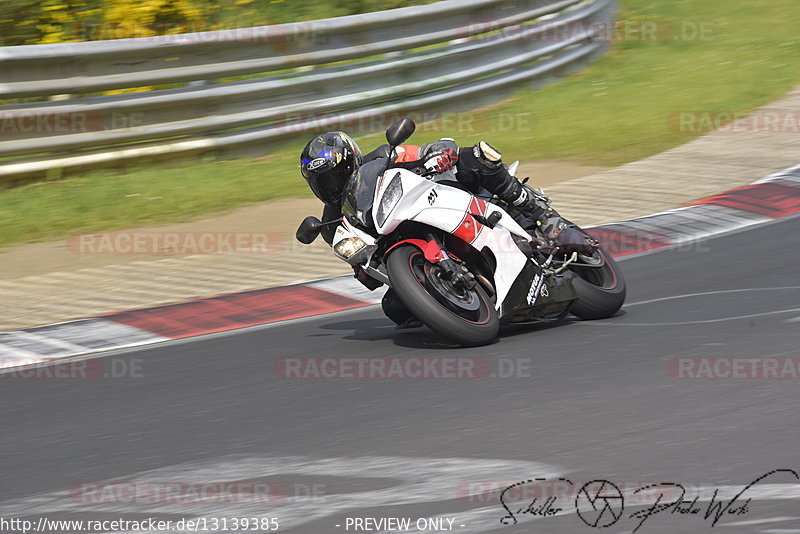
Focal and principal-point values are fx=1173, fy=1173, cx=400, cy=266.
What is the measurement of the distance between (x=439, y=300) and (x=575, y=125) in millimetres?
7888

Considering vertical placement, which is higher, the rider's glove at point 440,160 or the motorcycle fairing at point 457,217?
the rider's glove at point 440,160

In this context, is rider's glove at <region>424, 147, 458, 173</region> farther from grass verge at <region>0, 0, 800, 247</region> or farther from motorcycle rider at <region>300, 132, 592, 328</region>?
grass verge at <region>0, 0, 800, 247</region>

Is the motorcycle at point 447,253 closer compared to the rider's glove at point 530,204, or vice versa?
the motorcycle at point 447,253

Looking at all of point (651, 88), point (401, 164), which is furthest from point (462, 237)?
point (651, 88)

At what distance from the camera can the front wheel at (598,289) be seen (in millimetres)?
6664

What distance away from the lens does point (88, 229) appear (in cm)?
1040

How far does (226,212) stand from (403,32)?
416cm

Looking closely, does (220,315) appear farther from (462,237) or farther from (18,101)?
(18,101)

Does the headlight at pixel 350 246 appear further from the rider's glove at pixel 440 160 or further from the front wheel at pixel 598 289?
the front wheel at pixel 598 289

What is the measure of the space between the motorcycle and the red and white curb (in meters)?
1.50

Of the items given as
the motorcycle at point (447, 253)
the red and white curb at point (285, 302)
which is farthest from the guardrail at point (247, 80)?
the motorcycle at point (447, 253)

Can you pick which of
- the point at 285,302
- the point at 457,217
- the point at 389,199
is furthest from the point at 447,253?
the point at 285,302
